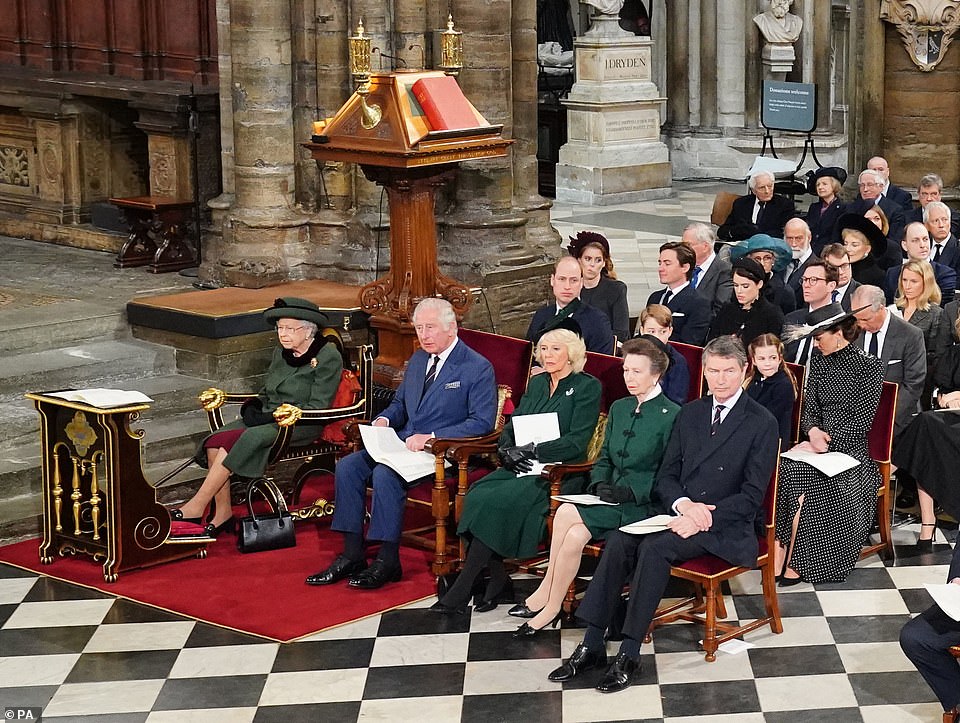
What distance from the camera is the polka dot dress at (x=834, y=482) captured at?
7.68 metres

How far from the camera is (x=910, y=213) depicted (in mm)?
11820

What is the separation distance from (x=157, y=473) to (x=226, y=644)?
2.22 m

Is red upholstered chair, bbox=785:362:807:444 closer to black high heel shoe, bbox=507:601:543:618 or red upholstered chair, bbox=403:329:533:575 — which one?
red upholstered chair, bbox=403:329:533:575

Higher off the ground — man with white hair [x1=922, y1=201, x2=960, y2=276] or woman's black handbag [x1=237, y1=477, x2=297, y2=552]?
man with white hair [x1=922, y1=201, x2=960, y2=276]

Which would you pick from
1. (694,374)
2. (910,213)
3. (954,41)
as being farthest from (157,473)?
(954,41)

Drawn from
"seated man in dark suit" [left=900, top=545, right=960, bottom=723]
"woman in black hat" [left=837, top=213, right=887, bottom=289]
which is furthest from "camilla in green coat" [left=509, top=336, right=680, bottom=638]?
"woman in black hat" [left=837, top=213, right=887, bottom=289]

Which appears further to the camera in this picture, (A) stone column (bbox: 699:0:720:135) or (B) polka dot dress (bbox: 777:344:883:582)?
(A) stone column (bbox: 699:0:720:135)

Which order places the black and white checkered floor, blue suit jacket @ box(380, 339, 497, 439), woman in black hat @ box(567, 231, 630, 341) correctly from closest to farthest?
the black and white checkered floor → blue suit jacket @ box(380, 339, 497, 439) → woman in black hat @ box(567, 231, 630, 341)

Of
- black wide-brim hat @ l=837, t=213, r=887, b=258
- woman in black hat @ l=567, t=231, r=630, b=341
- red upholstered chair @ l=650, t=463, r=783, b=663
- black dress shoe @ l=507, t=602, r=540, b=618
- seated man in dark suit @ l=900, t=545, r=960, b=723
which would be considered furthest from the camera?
black wide-brim hat @ l=837, t=213, r=887, b=258

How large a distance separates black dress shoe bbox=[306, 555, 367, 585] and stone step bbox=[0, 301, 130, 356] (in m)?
3.33

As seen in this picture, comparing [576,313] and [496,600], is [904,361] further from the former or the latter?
[496,600]

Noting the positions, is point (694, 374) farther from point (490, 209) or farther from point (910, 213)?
point (910, 213)

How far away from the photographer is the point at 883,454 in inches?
320

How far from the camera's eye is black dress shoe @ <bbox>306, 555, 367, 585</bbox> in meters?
7.70
